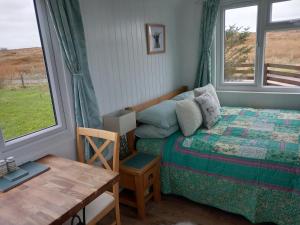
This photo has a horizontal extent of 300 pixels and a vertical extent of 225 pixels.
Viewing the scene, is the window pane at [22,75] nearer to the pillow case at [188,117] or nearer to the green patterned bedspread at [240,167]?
the green patterned bedspread at [240,167]

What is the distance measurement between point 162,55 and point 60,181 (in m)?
2.23

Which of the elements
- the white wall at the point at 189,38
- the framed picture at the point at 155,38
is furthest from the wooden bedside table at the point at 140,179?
the white wall at the point at 189,38

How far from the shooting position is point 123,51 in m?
2.41

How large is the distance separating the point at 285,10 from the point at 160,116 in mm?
2235

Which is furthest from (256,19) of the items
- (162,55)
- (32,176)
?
(32,176)

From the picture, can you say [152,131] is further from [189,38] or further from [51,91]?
[189,38]

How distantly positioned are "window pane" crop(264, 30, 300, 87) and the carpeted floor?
2112mm

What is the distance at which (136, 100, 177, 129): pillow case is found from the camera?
2312 millimetres

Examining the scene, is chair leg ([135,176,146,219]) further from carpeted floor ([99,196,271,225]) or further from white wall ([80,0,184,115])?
white wall ([80,0,184,115])

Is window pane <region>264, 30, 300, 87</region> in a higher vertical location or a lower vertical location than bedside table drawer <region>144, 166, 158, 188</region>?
higher

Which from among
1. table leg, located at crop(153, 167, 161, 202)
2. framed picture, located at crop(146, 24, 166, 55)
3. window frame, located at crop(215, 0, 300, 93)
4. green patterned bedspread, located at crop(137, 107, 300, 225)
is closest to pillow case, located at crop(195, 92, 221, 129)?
green patterned bedspread, located at crop(137, 107, 300, 225)

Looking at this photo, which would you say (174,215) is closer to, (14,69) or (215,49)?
(14,69)

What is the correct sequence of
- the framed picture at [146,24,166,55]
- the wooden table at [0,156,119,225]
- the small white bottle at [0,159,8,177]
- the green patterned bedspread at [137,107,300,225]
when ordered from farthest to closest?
A: the framed picture at [146,24,166,55] → the green patterned bedspread at [137,107,300,225] → the small white bottle at [0,159,8,177] → the wooden table at [0,156,119,225]

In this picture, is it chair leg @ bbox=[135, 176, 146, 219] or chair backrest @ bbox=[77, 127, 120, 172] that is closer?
chair backrest @ bbox=[77, 127, 120, 172]
